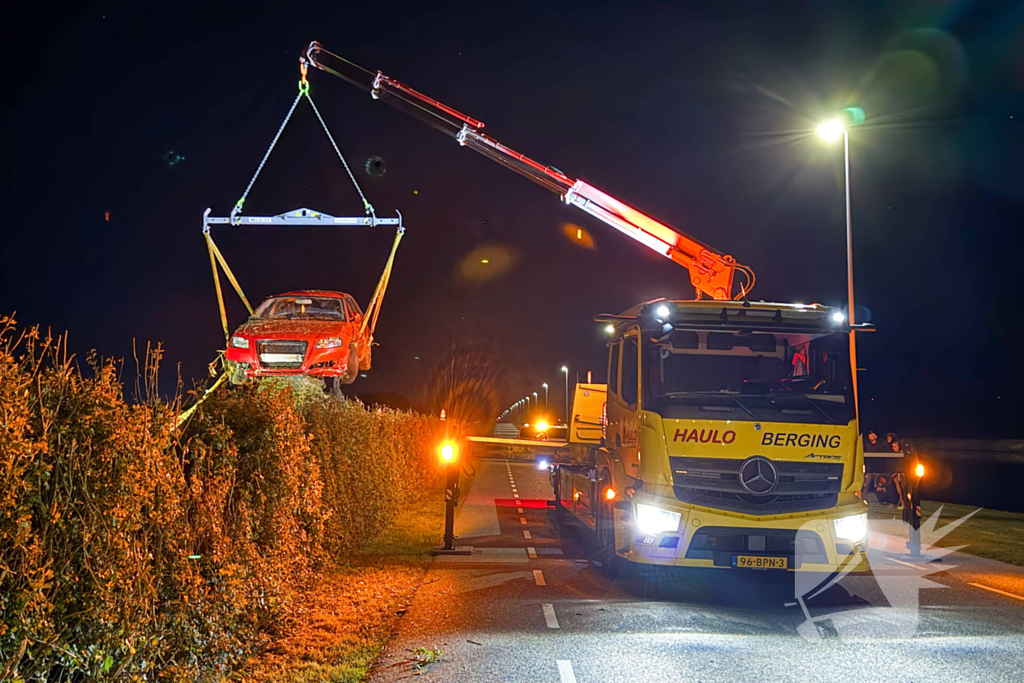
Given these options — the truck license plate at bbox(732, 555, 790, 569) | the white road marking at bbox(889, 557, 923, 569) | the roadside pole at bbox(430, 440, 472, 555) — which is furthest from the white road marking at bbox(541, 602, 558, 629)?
the white road marking at bbox(889, 557, 923, 569)

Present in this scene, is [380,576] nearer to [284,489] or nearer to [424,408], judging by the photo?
[284,489]

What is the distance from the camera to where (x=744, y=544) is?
916 centimetres

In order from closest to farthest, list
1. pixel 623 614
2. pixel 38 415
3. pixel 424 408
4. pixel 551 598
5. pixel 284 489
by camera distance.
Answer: pixel 38 415 < pixel 284 489 < pixel 623 614 < pixel 551 598 < pixel 424 408

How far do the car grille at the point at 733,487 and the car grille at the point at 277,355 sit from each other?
5365 mm

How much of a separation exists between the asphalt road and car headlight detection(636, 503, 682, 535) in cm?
83

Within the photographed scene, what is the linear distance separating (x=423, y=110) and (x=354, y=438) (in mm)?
8314

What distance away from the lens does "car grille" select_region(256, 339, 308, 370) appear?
11828mm

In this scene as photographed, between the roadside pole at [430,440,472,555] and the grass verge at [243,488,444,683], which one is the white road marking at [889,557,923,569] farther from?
the grass verge at [243,488,444,683]

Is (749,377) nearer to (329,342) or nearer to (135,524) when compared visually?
(329,342)

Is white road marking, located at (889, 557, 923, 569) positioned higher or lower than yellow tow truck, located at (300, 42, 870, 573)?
lower

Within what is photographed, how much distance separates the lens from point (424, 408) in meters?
36.1

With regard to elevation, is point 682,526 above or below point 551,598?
above

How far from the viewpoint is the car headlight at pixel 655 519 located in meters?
9.20

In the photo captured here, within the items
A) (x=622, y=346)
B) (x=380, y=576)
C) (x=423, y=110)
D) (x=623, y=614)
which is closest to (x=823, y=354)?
(x=622, y=346)
